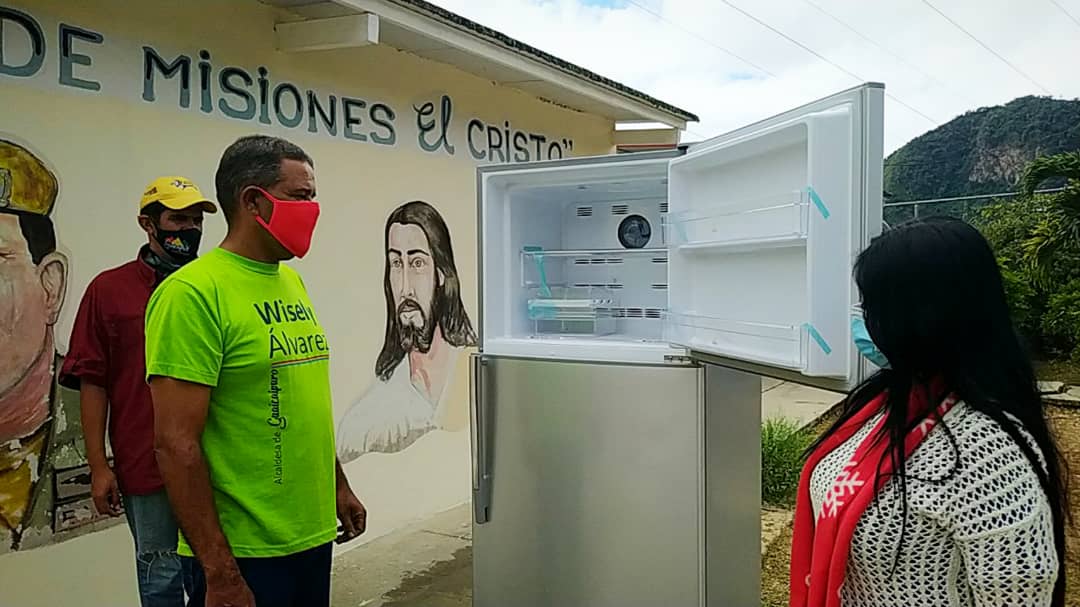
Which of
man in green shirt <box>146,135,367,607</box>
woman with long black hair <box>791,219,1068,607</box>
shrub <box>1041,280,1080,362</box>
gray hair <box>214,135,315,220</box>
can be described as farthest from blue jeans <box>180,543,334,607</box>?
shrub <box>1041,280,1080,362</box>

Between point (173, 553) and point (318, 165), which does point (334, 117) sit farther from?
point (173, 553)

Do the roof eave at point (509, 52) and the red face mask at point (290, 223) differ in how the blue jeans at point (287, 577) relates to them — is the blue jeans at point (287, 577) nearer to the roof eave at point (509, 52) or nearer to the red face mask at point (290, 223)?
the red face mask at point (290, 223)

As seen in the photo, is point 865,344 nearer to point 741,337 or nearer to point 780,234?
point 780,234

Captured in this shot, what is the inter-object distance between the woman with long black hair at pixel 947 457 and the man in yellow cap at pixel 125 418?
1.99m

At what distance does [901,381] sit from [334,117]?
3622mm

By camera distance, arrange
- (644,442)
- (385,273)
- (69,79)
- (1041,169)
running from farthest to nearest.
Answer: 1. (1041,169)
2. (385,273)
3. (69,79)
4. (644,442)

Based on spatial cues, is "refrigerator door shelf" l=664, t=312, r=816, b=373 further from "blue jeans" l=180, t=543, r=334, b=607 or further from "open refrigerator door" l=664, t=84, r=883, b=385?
"blue jeans" l=180, t=543, r=334, b=607

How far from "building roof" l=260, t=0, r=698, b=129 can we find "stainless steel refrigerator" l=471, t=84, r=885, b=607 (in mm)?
1430

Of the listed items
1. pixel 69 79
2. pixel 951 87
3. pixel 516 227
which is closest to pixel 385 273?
pixel 516 227

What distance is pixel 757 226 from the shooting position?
7.76 ft

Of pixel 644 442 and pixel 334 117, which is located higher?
pixel 334 117

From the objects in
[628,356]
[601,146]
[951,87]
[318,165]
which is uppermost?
[951,87]

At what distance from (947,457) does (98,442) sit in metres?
2.34

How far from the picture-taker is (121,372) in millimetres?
2580
